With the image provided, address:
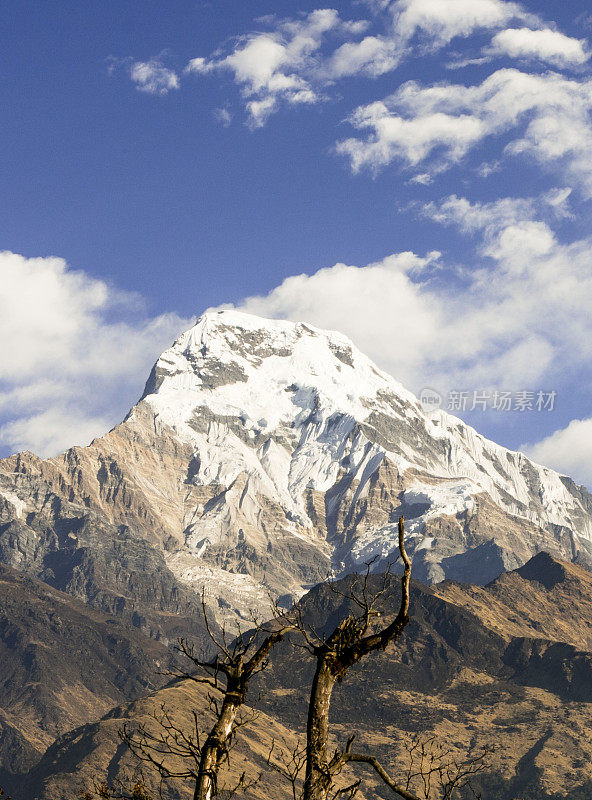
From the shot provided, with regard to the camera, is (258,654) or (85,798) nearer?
(85,798)

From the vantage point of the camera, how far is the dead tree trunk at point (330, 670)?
14797mm

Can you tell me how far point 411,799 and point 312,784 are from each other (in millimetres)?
1563

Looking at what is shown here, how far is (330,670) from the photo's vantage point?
15383 millimetres

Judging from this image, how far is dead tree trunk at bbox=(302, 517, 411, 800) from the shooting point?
1480 cm

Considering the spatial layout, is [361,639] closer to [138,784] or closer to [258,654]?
[258,654]

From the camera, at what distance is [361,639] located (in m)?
15.5

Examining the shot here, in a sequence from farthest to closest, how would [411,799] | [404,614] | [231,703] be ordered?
[231,703]
[404,614]
[411,799]

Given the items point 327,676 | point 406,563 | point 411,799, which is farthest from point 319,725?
point 406,563

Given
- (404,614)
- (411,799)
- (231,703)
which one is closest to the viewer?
(411,799)

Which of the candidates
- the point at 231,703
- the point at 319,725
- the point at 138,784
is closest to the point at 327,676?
the point at 319,725

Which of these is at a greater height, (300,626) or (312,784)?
(300,626)

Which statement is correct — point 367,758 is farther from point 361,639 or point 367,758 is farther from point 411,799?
point 361,639

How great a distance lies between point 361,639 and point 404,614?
957 mm

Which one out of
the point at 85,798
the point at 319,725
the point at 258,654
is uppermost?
the point at 258,654
